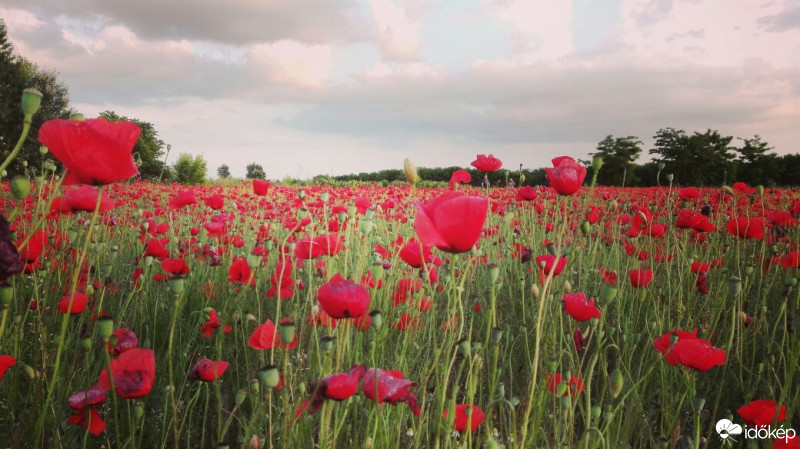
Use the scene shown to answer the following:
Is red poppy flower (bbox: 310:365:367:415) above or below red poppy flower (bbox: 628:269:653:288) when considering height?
above

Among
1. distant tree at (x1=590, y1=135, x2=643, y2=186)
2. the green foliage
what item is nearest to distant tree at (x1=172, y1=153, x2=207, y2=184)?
the green foliage

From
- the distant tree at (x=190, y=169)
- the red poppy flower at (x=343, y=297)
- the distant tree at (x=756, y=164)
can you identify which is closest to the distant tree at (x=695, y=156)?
the distant tree at (x=756, y=164)

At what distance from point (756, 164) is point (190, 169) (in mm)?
27297

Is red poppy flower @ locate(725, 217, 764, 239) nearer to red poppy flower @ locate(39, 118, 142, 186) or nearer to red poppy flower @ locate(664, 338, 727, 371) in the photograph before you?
red poppy flower @ locate(664, 338, 727, 371)

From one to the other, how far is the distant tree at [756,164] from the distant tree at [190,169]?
25.9m

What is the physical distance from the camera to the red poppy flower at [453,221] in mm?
1123

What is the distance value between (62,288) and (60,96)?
31515mm

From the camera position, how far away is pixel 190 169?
25.0 meters

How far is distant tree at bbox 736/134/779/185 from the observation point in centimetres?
2341

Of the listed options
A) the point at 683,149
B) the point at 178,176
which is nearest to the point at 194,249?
the point at 178,176

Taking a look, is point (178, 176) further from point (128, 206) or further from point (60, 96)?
point (128, 206)

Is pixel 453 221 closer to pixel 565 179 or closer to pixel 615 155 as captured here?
pixel 565 179

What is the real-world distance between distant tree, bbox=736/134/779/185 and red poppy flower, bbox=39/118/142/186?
27.5m

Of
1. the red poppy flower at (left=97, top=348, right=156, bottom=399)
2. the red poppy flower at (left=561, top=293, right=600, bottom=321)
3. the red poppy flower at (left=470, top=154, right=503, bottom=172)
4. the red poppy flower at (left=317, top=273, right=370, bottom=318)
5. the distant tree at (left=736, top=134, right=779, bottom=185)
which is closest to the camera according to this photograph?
the red poppy flower at (left=317, top=273, right=370, bottom=318)
